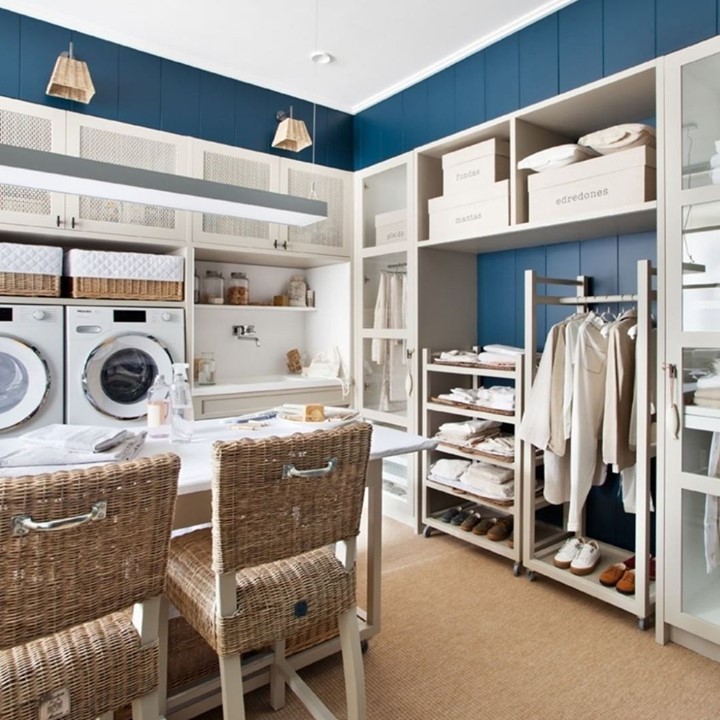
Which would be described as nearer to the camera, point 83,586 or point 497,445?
point 83,586

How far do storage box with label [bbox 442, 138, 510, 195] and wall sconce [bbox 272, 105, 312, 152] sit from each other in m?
1.03

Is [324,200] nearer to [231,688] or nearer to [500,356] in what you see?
[500,356]

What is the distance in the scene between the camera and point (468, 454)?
2898 millimetres

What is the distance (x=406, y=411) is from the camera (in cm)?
332

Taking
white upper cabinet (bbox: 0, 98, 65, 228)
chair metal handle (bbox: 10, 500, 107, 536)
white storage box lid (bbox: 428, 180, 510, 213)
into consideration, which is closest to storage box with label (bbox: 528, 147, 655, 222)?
white storage box lid (bbox: 428, 180, 510, 213)

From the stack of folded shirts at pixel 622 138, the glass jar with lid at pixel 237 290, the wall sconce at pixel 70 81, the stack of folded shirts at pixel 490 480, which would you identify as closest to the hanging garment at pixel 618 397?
the stack of folded shirts at pixel 490 480

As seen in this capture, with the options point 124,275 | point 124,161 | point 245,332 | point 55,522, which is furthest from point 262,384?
point 55,522

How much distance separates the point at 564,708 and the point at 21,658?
1.57 metres

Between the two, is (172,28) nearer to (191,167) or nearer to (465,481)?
(191,167)

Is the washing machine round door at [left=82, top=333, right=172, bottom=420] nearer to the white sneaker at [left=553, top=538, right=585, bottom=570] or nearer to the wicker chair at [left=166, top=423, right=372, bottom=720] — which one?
the wicker chair at [left=166, top=423, right=372, bottom=720]

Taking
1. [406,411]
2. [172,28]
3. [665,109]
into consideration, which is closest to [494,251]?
[406,411]

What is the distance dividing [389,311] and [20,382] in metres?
2.07

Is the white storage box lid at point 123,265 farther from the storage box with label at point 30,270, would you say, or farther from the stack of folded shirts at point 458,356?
the stack of folded shirts at point 458,356

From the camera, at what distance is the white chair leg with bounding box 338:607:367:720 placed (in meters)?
Result: 1.46
